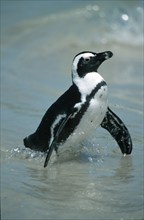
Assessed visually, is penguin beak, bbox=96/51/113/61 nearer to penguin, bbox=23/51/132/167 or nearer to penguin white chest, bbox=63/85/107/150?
penguin, bbox=23/51/132/167

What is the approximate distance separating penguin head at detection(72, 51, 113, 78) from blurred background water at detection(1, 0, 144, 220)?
0.57 metres

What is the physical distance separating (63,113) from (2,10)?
20.0ft

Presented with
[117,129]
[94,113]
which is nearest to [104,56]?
[94,113]

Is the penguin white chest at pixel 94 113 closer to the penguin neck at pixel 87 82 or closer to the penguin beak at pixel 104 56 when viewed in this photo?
the penguin neck at pixel 87 82

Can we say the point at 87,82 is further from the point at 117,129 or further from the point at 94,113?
the point at 117,129

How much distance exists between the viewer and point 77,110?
14.0 ft

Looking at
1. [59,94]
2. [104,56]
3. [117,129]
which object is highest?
[104,56]

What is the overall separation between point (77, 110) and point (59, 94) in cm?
229

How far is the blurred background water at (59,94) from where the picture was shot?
11.5 feet

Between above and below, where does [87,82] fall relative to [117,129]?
above

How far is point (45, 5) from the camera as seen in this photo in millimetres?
10570

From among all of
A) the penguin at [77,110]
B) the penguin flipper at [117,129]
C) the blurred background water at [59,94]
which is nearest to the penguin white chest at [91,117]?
the penguin at [77,110]

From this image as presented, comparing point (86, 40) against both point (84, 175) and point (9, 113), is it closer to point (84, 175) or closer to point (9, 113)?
point (9, 113)

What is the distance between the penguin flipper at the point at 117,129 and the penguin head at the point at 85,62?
0.47m
